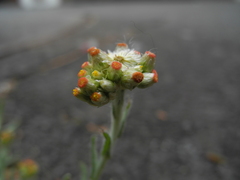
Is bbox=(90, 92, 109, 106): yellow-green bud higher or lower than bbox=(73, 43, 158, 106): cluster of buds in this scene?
lower

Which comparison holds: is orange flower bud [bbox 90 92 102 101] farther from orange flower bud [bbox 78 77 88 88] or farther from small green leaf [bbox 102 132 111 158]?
small green leaf [bbox 102 132 111 158]

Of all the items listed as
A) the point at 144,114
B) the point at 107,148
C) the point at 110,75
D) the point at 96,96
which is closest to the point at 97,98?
the point at 96,96

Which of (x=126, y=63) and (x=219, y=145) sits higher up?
(x=126, y=63)

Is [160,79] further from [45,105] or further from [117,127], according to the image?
[117,127]

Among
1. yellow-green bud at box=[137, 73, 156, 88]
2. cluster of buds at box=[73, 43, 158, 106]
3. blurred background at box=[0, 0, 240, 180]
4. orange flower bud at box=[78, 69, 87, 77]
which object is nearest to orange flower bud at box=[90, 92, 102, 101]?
cluster of buds at box=[73, 43, 158, 106]

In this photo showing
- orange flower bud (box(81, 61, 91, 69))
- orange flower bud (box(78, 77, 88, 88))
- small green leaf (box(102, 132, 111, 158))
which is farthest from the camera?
small green leaf (box(102, 132, 111, 158))

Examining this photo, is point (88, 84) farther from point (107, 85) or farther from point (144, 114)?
point (144, 114)

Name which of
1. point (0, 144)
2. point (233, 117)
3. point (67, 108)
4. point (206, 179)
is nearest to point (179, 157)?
point (206, 179)

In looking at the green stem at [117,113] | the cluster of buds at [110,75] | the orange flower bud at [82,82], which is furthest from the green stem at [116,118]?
the orange flower bud at [82,82]

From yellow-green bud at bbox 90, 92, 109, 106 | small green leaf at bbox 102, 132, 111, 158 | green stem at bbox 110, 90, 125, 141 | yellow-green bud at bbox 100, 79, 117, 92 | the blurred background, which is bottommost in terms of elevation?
the blurred background
